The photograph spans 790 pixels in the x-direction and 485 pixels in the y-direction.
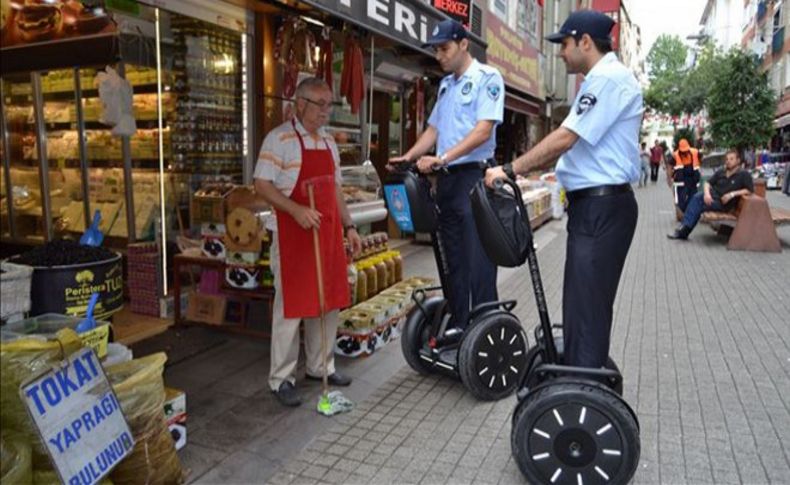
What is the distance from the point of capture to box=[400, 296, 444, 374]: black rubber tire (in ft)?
13.8

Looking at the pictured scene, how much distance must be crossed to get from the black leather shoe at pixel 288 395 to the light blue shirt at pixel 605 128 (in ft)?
6.87

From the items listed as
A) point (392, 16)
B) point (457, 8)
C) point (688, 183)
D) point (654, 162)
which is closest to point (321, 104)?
point (392, 16)

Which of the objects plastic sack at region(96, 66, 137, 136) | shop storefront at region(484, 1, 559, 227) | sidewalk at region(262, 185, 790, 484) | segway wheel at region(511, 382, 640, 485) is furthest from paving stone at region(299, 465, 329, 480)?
shop storefront at region(484, 1, 559, 227)

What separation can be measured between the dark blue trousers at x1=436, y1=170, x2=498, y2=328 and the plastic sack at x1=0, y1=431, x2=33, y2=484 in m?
2.57

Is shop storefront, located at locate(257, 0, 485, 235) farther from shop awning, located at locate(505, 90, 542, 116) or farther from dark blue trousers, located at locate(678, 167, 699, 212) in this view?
dark blue trousers, located at locate(678, 167, 699, 212)

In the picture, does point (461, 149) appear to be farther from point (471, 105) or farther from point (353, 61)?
point (353, 61)

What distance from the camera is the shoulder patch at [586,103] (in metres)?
2.78

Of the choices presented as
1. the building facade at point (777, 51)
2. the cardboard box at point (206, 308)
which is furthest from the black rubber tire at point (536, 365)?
the building facade at point (777, 51)

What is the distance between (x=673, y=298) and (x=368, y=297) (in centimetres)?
352

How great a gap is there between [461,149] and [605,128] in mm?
1136

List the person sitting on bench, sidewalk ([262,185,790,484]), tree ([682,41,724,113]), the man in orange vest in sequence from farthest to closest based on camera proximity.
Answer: tree ([682,41,724,113])
the man in orange vest
the person sitting on bench
sidewalk ([262,185,790,484])

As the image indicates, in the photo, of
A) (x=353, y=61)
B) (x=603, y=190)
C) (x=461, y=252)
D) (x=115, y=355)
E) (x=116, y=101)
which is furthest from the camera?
(x=353, y=61)

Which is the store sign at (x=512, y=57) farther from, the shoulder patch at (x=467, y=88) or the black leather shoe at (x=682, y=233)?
the shoulder patch at (x=467, y=88)

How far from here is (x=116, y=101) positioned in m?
5.12
